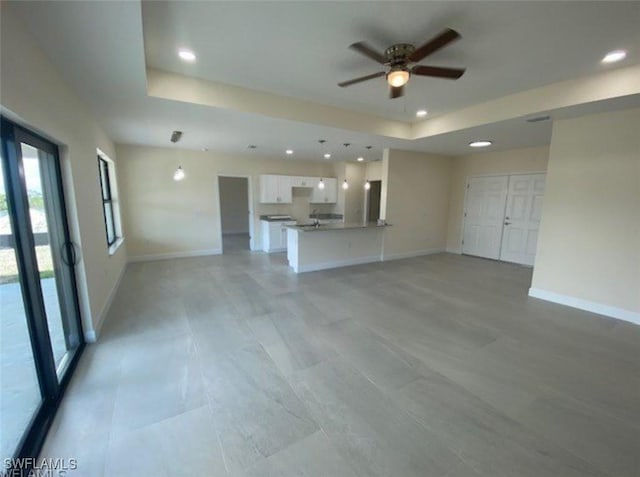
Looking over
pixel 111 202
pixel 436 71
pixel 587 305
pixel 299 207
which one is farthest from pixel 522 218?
pixel 111 202

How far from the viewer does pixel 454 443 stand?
65.9 inches

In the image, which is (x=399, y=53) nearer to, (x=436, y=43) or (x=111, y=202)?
(x=436, y=43)

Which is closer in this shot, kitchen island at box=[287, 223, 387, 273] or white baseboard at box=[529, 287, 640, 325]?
white baseboard at box=[529, 287, 640, 325]

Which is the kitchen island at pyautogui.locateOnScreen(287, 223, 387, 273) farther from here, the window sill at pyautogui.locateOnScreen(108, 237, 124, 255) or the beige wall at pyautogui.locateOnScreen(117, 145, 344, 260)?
the window sill at pyautogui.locateOnScreen(108, 237, 124, 255)

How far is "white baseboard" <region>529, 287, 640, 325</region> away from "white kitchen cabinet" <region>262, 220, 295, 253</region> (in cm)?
525

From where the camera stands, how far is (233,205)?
10430mm

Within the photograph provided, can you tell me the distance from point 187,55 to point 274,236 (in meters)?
4.91

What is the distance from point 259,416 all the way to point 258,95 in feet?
11.6

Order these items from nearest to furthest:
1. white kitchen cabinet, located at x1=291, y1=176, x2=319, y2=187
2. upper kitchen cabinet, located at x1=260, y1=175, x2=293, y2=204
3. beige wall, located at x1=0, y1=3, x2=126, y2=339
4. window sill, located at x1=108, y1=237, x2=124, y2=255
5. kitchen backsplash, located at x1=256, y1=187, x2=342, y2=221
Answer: beige wall, located at x1=0, y1=3, x2=126, y2=339 → window sill, located at x1=108, y1=237, x2=124, y2=255 → upper kitchen cabinet, located at x1=260, y1=175, x2=293, y2=204 → white kitchen cabinet, located at x1=291, y1=176, x2=319, y2=187 → kitchen backsplash, located at x1=256, y1=187, x2=342, y2=221

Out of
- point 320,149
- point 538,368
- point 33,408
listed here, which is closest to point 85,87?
point 33,408

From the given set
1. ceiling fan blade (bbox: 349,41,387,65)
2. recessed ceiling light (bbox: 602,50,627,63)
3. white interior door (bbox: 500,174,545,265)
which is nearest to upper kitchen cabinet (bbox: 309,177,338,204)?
white interior door (bbox: 500,174,545,265)

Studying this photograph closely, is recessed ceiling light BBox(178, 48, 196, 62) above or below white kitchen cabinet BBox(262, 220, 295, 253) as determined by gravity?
above

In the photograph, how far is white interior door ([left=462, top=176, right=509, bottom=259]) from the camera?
6434 mm

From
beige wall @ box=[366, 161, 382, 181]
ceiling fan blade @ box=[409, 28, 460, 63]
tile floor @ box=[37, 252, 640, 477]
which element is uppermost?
ceiling fan blade @ box=[409, 28, 460, 63]
